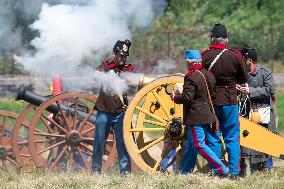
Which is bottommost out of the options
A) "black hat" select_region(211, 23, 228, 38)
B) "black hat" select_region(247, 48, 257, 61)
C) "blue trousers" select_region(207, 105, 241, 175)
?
"blue trousers" select_region(207, 105, 241, 175)

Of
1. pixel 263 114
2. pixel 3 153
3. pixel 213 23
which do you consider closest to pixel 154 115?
pixel 263 114

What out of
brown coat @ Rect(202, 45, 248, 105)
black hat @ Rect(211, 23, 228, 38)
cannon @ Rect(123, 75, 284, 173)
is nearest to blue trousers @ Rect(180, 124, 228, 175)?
brown coat @ Rect(202, 45, 248, 105)

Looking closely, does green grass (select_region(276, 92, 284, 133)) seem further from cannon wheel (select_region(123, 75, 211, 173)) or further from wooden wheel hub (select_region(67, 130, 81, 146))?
cannon wheel (select_region(123, 75, 211, 173))

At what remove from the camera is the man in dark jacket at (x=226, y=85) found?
9102 millimetres

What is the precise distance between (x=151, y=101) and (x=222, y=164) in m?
1.21

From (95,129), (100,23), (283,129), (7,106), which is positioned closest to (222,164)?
(95,129)

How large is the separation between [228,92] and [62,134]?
292 centimetres

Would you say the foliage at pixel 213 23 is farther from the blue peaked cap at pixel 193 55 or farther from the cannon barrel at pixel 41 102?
the blue peaked cap at pixel 193 55

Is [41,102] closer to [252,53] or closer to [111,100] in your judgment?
[111,100]

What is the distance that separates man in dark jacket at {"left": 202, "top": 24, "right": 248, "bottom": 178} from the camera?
910 cm

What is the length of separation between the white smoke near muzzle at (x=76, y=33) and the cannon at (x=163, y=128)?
3.85 feet

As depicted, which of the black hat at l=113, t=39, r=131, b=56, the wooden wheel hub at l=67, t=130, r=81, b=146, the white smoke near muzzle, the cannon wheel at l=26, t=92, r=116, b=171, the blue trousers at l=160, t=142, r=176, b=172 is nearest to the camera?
the blue trousers at l=160, t=142, r=176, b=172

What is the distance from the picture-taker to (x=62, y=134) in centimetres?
1135

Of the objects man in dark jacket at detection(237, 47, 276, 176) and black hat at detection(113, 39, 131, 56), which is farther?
black hat at detection(113, 39, 131, 56)
